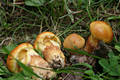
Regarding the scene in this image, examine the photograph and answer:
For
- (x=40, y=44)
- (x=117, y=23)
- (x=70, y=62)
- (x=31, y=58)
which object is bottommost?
(x=70, y=62)

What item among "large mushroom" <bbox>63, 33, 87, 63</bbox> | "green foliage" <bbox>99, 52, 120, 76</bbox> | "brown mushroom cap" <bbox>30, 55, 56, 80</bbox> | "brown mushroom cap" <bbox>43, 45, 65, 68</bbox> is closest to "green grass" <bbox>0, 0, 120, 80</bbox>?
"large mushroom" <bbox>63, 33, 87, 63</bbox>

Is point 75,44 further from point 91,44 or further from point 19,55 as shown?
point 19,55

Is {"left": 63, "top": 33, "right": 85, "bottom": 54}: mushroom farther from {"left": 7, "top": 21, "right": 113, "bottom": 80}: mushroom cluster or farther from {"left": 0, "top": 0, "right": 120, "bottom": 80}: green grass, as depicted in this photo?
{"left": 0, "top": 0, "right": 120, "bottom": 80}: green grass

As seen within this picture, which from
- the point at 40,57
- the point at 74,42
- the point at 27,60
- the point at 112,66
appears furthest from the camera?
the point at 74,42

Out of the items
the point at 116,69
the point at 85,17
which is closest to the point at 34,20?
the point at 85,17

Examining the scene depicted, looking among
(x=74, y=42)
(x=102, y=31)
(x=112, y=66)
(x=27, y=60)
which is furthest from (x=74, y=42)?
(x=27, y=60)

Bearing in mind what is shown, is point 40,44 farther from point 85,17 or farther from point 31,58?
point 85,17

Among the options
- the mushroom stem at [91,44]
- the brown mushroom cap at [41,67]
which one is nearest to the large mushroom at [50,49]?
the brown mushroom cap at [41,67]
